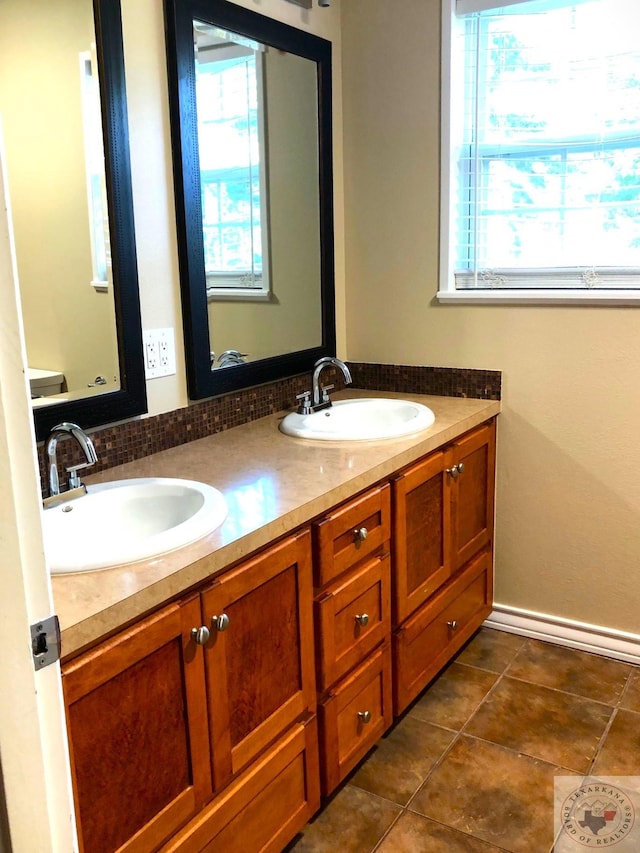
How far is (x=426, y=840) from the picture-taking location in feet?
6.08

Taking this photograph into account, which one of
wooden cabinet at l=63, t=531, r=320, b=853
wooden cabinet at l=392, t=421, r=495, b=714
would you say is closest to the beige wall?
wooden cabinet at l=392, t=421, r=495, b=714

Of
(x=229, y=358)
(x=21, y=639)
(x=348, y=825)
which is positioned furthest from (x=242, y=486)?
(x=21, y=639)

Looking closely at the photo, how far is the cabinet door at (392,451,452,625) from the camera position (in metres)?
2.12

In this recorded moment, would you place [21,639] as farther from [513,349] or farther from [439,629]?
[513,349]

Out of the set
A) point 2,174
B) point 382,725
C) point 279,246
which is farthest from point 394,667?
point 2,174

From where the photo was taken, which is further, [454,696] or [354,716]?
[454,696]

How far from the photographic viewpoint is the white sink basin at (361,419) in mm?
2246

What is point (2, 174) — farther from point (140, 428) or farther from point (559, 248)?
point (559, 248)

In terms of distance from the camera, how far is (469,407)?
257 centimetres

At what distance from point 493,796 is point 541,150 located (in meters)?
1.90

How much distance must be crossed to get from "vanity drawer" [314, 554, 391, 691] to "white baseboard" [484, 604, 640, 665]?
0.85 m

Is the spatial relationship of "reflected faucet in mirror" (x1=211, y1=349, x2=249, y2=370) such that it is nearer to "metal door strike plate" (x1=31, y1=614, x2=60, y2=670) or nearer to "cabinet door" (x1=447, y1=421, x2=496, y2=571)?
"cabinet door" (x1=447, y1=421, x2=496, y2=571)

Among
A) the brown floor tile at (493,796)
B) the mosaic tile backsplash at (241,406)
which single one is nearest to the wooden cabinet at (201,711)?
the brown floor tile at (493,796)

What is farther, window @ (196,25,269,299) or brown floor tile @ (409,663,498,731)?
brown floor tile @ (409,663,498,731)
